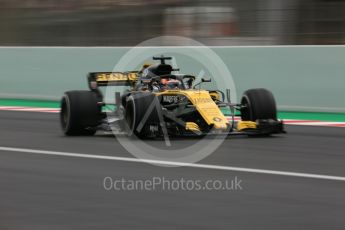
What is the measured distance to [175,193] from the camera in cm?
809

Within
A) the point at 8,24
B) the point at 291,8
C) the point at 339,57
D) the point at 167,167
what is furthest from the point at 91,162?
the point at 8,24

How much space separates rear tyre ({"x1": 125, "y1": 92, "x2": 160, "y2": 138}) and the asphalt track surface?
372 millimetres

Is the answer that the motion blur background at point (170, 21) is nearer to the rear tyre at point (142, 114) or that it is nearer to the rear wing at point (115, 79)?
the rear wing at point (115, 79)

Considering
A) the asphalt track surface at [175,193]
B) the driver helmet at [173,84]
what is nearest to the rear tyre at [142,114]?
the asphalt track surface at [175,193]

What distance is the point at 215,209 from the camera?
23.8 feet

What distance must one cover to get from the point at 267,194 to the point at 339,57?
7.39 m

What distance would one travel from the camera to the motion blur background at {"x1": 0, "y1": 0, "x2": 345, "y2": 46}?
15.9 meters

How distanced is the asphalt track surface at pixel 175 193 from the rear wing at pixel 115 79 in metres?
1.34

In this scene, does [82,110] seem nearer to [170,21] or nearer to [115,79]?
[115,79]

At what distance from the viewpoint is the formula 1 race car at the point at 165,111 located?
11930 mm

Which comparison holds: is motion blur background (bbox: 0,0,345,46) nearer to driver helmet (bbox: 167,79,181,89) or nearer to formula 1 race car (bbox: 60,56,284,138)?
formula 1 race car (bbox: 60,56,284,138)

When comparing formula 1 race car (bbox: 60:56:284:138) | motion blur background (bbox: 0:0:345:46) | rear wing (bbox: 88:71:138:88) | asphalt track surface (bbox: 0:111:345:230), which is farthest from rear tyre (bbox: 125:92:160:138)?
motion blur background (bbox: 0:0:345:46)

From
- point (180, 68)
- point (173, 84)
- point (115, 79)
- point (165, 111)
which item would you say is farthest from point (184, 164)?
point (180, 68)

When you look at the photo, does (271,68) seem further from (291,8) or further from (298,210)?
(298,210)
